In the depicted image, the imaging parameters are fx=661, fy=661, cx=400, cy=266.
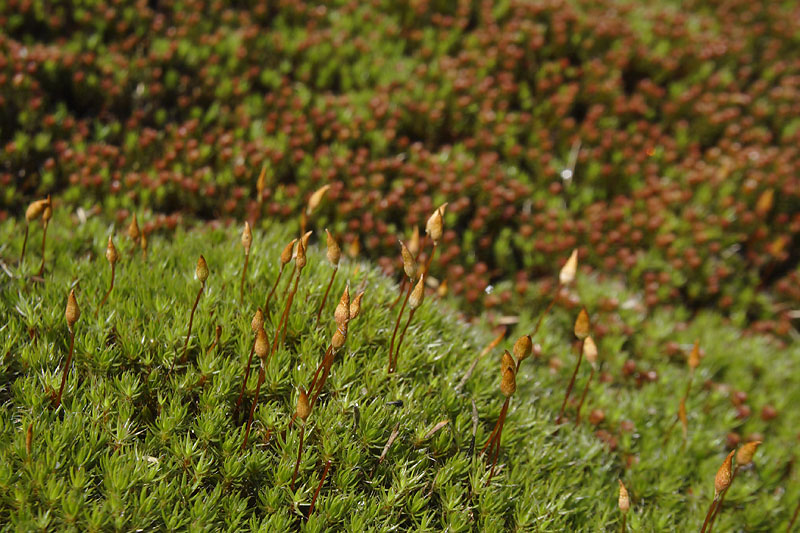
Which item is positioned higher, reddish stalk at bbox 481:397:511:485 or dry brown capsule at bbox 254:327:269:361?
dry brown capsule at bbox 254:327:269:361

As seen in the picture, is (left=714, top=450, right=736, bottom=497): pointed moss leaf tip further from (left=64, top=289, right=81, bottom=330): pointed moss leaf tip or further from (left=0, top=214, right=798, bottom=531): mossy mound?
(left=64, top=289, right=81, bottom=330): pointed moss leaf tip

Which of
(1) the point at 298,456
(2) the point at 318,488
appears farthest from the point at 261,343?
(2) the point at 318,488

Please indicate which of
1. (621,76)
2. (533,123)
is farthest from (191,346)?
(621,76)

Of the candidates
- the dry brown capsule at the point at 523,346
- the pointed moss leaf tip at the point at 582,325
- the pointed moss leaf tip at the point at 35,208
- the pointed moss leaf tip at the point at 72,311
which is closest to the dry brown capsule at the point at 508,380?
the dry brown capsule at the point at 523,346

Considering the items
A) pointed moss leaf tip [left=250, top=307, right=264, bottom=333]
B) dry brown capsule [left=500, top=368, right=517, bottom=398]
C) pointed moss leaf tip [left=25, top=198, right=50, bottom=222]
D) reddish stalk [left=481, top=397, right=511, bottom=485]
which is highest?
pointed moss leaf tip [left=25, top=198, right=50, bottom=222]

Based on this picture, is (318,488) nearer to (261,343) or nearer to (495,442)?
(261,343)

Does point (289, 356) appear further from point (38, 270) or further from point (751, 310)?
point (751, 310)

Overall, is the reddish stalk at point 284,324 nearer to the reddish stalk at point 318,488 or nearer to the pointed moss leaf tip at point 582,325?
the reddish stalk at point 318,488

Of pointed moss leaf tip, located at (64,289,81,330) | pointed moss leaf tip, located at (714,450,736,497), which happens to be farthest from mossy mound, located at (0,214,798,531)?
pointed moss leaf tip, located at (714,450,736,497)
